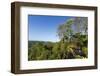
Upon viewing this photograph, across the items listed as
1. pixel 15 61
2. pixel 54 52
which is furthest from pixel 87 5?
pixel 15 61

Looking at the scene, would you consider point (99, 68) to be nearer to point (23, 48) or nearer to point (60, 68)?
point (60, 68)

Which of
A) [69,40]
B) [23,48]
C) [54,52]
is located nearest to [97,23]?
[69,40]

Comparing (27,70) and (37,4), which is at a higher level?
(37,4)

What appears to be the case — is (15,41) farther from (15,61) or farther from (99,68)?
(99,68)

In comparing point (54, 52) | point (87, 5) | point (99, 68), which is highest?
point (87, 5)

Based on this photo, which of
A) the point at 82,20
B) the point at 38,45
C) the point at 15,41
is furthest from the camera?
the point at 82,20

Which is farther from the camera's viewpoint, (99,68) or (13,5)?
(99,68)

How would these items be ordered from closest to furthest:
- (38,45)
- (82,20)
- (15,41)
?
(15,41) → (38,45) → (82,20)
